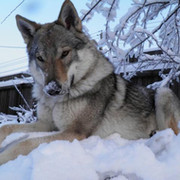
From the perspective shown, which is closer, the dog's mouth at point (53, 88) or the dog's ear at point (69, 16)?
the dog's mouth at point (53, 88)

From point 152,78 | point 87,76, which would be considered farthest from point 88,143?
point 152,78

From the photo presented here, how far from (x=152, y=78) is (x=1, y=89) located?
5979mm

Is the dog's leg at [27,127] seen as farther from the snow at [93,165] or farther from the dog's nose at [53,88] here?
the snow at [93,165]

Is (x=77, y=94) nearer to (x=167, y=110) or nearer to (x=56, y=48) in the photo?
(x=56, y=48)

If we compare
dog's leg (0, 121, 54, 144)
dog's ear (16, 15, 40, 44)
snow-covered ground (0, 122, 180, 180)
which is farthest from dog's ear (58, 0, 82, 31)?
snow-covered ground (0, 122, 180, 180)

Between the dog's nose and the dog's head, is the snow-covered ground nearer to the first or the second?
the dog's nose

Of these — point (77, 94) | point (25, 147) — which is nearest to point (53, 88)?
point (77, 94)

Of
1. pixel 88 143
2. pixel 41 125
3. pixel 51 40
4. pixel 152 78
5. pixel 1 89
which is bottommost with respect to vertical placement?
pixel 1 89

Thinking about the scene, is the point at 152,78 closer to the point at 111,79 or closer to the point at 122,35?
the point at 122,35

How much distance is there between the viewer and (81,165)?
50.8 inches

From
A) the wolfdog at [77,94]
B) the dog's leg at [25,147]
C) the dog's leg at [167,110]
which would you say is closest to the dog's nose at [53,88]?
the wolfdog at [77,94]

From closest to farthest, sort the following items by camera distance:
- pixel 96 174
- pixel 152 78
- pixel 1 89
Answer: pixel 96 174 → pixel 152 78 → pixel 1 89

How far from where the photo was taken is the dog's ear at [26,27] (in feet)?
A: 8.89

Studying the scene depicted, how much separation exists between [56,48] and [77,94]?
0.50 meters
